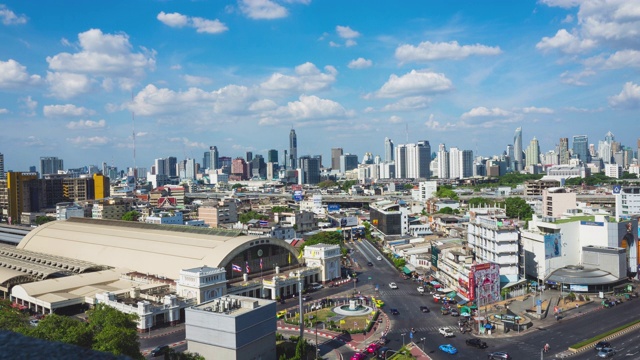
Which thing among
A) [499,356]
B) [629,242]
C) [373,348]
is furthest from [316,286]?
[629,242]

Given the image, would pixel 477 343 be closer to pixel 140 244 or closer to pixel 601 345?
pixel 601 345

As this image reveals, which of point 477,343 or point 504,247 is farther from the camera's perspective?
point 504,247

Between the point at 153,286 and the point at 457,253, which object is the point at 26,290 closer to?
the point at 153,286

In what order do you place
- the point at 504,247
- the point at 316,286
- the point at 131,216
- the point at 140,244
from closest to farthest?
the point at 504,247, the point at 316,286, the point at 140,244, the point at 131,216

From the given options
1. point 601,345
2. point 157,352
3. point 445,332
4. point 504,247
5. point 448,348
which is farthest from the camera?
point 504,247

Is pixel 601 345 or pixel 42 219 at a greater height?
pixel 42 219

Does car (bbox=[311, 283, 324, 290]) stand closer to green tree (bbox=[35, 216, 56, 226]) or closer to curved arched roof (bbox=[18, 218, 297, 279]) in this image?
curved arched roof (bbox=[18, 218, 297, 279])

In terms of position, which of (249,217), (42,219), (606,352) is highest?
(42,219)

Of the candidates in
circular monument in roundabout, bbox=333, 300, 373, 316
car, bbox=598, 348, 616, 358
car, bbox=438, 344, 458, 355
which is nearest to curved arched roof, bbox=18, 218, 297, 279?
circular monument in roundabout, bbox=333, 300, 373, 316

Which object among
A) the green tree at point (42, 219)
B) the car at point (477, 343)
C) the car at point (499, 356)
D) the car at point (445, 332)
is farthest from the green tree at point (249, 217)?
the car at point (499, 356)
